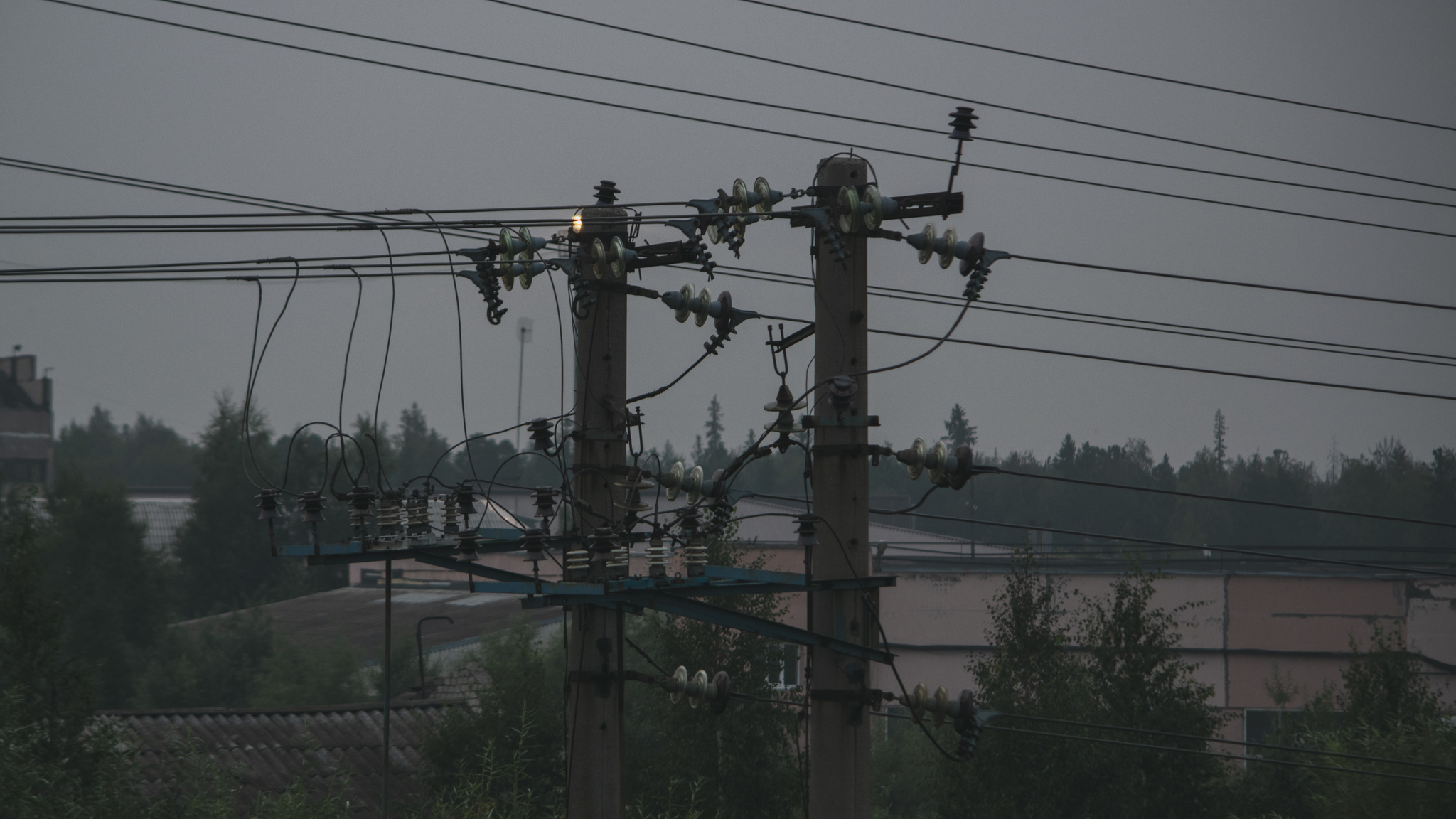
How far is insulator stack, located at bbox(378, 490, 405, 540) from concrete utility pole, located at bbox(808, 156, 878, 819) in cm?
356

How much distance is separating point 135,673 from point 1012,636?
53435 mm

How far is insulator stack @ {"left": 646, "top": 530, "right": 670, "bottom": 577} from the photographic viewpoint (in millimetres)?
10591

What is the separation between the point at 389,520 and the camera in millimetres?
11258

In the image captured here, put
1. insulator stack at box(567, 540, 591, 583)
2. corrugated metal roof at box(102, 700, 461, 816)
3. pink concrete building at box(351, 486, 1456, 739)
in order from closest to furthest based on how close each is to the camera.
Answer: insulator stack at box(567, 540, 591, 583) → corrugated metal roof at box(102, 700, 461, 816) → pink concrete building at box(351, 486, 1456, 739)

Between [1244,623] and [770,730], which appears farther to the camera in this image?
[1244,623]

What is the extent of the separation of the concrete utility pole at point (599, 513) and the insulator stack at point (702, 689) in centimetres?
64

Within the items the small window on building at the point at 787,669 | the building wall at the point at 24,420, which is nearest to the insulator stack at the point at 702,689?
the small window on building at the point at 787,669

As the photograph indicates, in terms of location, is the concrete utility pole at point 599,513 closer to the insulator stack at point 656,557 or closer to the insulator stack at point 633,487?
the insulator stack at point 633,487

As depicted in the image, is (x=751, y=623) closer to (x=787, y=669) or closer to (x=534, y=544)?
(x=534, y=544)

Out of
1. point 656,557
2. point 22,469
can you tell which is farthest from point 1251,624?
point 22,469

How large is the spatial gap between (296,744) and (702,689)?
18.1 meters

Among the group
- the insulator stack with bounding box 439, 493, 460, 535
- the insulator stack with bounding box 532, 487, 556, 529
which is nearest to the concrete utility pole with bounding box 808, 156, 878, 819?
the insulator stack with bounding box 532, 487, 556, 529

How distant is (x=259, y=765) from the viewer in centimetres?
2567

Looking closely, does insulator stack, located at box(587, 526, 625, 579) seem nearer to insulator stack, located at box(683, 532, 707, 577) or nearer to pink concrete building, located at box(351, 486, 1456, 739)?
insulator stack, located at box(683, 532, 707, 577)
